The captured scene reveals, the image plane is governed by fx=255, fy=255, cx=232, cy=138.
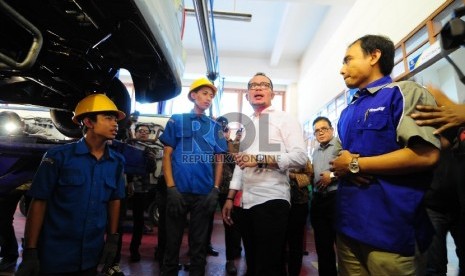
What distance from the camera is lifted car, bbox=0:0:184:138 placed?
119 centimetres

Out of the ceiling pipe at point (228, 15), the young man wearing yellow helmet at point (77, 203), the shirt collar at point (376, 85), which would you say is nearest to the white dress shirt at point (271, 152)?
the shirt collar at point (376, 85)

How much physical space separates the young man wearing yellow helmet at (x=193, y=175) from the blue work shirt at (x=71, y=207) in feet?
1.54

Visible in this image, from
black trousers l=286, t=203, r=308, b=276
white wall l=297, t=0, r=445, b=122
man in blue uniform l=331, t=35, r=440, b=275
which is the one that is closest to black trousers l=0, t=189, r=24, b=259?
black trousers l=286, t=203, r=308, b=276

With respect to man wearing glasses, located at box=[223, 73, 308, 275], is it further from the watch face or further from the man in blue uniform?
the watch face

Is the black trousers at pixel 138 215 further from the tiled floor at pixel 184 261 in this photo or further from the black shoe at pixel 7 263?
the black shoe at pixel 7 263

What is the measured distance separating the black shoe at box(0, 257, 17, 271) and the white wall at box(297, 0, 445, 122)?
534 cm

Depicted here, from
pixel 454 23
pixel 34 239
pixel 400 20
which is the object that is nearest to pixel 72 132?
pixel 34 239

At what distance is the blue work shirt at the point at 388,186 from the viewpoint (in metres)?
0.96

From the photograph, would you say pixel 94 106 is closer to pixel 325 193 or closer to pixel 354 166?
pixel 354 166

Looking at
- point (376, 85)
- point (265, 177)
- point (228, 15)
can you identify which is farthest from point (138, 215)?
point (228, 15)

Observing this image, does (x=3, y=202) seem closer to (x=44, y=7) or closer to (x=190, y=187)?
(x=190, y=187)

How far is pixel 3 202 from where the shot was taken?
2.52 metres

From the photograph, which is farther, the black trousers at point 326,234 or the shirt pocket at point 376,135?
the black trousers at point 326,234

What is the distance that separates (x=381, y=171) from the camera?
39.6 inches
